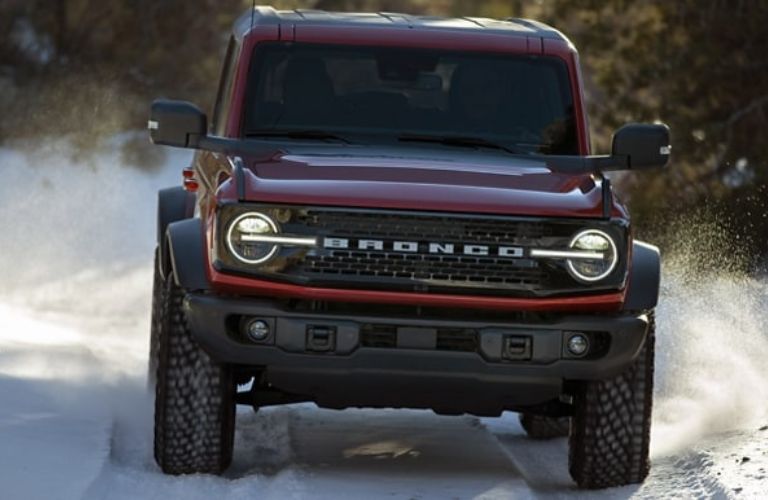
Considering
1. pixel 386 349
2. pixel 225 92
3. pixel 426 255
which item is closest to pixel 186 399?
pixel 386 349

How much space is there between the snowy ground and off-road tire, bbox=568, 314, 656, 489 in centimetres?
10

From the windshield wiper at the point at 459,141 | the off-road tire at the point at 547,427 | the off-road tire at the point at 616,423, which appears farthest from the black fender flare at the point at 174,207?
the off-road tire at the point at 616,423

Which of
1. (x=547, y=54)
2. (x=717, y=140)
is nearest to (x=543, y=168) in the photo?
(x=547, y=54)

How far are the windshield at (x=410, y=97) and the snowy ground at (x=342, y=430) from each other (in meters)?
1.28

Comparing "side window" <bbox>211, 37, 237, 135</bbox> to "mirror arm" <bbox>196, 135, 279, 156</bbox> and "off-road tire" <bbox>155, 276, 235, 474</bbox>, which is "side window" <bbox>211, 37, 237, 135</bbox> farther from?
"off-road tire" <bbox>155, 276, 235, 474</bbox>

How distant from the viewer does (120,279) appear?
15.0 meters

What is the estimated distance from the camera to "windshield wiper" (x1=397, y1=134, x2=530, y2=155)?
781 centimetres

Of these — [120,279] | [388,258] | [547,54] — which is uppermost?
[547,54]

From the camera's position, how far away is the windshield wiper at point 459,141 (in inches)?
307

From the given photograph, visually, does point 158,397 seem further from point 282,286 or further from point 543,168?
point 543,168

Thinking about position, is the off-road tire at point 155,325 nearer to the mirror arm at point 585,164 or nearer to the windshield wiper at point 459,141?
the windshield wiper at point 459,141

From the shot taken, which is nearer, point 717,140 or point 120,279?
point 120,279

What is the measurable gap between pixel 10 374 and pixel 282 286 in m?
2.46

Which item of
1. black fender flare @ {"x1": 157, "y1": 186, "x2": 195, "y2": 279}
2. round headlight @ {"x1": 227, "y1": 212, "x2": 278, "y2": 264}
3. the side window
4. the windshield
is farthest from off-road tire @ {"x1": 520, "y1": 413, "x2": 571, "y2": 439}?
round headlight @ {"x1": 227, "y1": 212, "x2": 278, "y2": 264}
